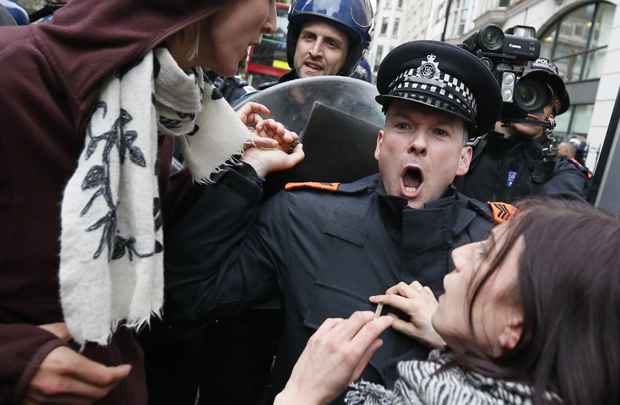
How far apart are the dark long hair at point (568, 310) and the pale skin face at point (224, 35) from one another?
0.84m

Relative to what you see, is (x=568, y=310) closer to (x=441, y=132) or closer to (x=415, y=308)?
(x=415, y=308)

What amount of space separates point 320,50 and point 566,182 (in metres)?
1.63

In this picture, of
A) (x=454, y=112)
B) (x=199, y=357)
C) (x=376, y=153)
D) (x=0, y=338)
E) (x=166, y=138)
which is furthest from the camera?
(x=199, y=357)

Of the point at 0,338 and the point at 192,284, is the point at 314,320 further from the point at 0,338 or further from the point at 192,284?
the point at 0,338

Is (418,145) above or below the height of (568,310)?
above

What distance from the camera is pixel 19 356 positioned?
3.22 ft

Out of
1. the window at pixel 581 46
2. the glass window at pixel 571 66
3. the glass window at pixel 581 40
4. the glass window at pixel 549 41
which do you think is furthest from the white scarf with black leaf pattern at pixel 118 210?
the glass window at pixel 549 41

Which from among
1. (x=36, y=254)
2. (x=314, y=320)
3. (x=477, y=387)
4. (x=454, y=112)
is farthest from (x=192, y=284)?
(x=454, y=112)

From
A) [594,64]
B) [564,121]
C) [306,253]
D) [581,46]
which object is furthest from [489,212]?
[581,46]

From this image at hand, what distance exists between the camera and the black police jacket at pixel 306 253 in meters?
1.62

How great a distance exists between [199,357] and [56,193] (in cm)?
122

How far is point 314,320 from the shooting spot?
1.67 metres

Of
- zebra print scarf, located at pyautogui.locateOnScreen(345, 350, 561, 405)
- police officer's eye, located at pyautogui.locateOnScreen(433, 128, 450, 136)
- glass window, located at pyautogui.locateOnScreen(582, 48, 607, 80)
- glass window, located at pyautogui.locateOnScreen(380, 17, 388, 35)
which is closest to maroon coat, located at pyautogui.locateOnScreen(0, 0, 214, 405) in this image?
zebra print scarf, located at pyautogui.locateOnScreen(345, 350, 561, 405)

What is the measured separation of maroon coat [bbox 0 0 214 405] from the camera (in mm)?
1019
